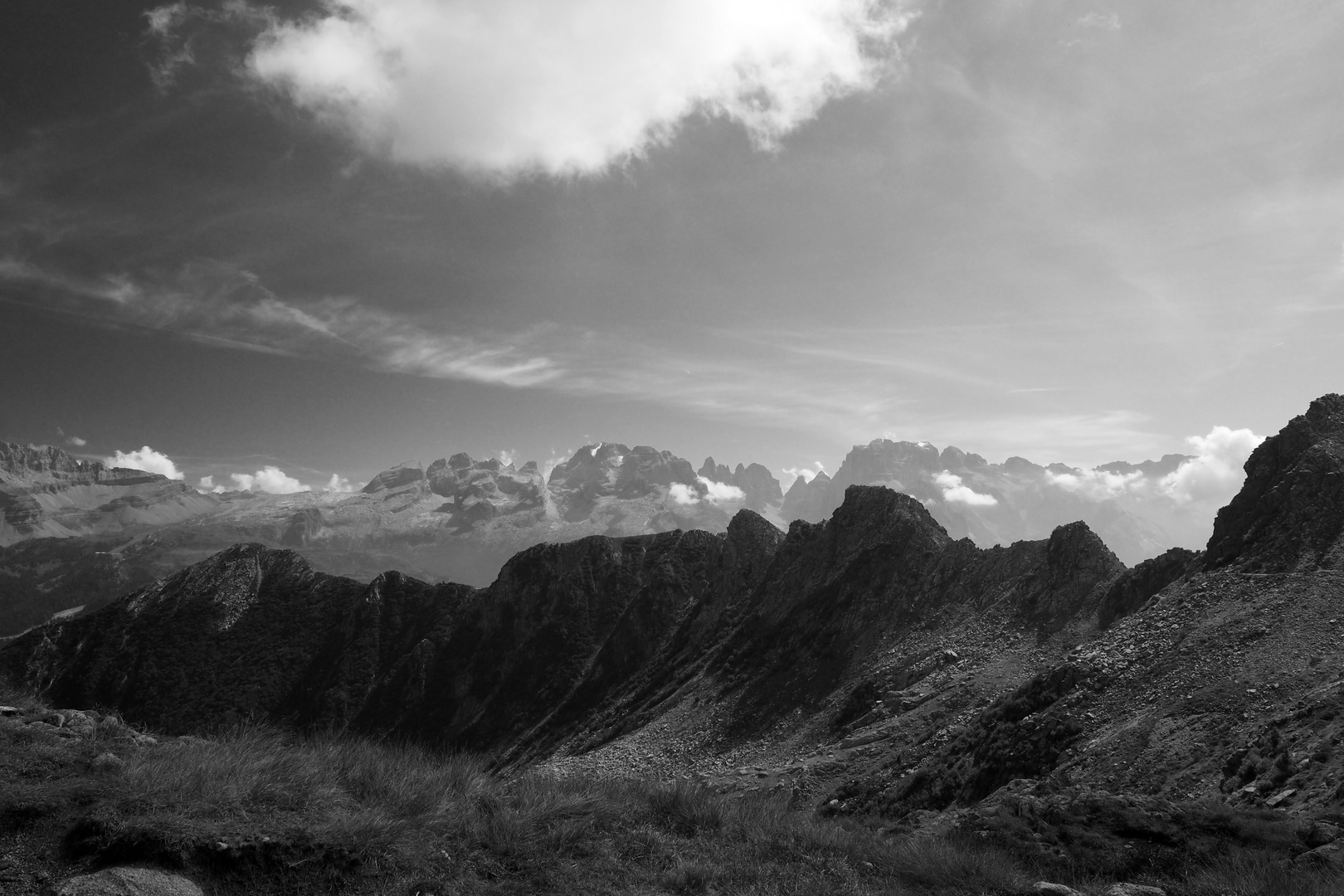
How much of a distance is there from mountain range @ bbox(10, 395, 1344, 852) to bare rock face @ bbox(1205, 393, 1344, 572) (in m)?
0.18

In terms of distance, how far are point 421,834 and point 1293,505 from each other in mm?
50557

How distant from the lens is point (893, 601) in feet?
218

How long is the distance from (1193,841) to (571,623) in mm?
114817

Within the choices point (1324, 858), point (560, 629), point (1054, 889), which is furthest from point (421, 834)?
point (560, 629)

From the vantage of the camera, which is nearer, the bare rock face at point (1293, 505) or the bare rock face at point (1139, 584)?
the bare rock face at point (1293, 505)

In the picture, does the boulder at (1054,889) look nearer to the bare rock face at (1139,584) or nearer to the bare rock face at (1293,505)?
the bare rock face at (1293,505)

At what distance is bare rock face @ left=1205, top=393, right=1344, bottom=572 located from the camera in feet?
117

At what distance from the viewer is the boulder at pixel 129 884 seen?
754 cm

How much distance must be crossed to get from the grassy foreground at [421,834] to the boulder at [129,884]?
0.82ft

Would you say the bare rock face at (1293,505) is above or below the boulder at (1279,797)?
above

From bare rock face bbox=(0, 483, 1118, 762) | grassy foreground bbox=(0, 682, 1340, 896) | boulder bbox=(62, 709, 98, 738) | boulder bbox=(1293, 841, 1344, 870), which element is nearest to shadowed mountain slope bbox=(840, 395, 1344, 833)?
boulder bbox=(1293, 841, 1344, 870)

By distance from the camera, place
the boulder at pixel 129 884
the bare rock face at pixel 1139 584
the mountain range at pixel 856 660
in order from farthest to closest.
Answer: the bare rock face at pixel 1139 584 → the mountain range at pixel 856 660 → the boulder at pixel 129 884

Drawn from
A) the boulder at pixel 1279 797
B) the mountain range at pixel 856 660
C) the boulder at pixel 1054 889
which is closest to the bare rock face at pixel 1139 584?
the mountain range at pixel 856 660

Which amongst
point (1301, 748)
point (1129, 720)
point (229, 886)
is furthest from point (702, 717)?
point (229, 886)
